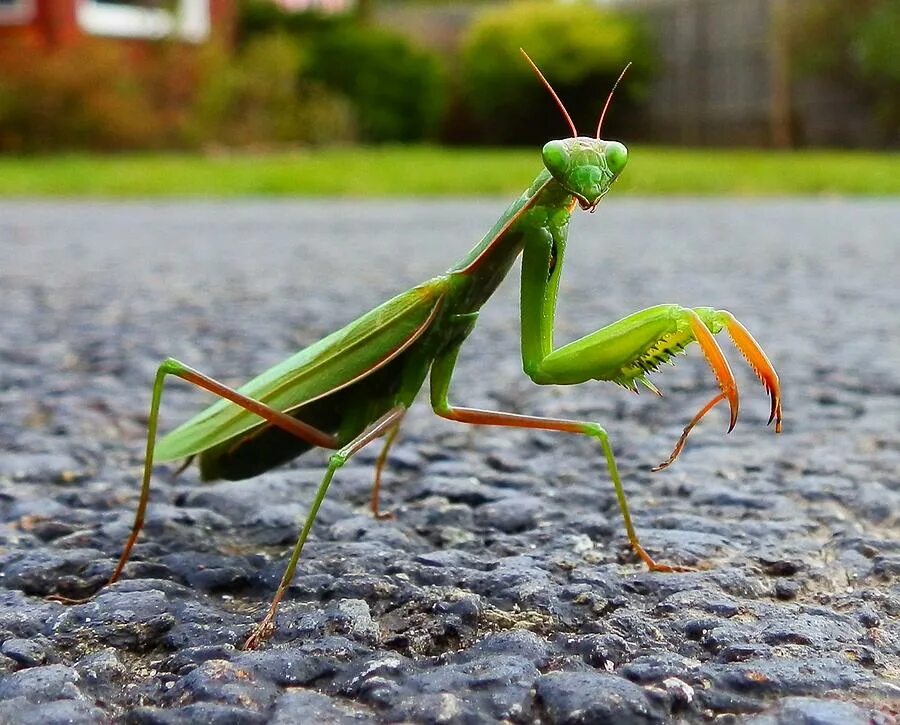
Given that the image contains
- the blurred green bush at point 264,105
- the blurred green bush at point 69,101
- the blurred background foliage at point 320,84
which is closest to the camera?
the blurred green bush at point 69,101

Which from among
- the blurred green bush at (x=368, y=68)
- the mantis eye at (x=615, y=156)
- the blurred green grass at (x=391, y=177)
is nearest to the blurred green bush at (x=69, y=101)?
the blurred green grass at (x=391, y=177)

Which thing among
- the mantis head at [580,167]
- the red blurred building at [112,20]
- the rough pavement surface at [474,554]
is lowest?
the rough pavement surface at [474,554]

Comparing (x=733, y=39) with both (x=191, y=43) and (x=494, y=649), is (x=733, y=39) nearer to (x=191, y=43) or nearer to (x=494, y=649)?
(x=191, y=43)

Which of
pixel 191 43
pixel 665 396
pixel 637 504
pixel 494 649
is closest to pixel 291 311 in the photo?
pixel 665 396

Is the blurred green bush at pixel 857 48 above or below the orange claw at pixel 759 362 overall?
above

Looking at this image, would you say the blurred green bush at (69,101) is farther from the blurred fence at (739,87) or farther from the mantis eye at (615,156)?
the mantis eye at (615,156)

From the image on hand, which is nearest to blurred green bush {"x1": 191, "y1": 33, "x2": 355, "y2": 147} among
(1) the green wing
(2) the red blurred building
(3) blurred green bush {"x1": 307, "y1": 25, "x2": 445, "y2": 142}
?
(2) the red blurred building

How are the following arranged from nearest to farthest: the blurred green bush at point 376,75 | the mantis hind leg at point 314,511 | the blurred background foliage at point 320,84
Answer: the mantis hind leg at point 314,511, the blurred background foliage at point 320,84, the blurred green bush at point 376,75
